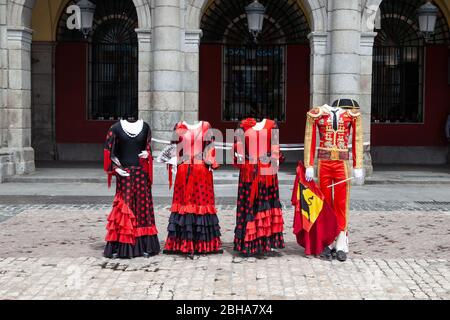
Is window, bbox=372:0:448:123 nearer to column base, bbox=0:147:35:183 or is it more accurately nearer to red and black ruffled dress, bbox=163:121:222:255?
column base, bbox=0:147:35:183

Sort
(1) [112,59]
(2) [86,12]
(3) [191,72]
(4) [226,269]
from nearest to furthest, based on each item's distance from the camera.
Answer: (4) [226,269], (3) [191,72], (2) [86,12], (1) [112,59]

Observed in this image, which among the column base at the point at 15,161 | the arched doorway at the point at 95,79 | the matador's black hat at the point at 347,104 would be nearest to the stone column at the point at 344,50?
the matador's black hat at the point at 347,104

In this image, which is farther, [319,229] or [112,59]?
[112,59]

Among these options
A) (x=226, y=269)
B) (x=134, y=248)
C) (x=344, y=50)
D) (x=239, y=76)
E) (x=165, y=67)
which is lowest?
(x=226, y=269)

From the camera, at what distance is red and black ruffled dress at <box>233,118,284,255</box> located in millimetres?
7773

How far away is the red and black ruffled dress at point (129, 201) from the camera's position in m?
7.68

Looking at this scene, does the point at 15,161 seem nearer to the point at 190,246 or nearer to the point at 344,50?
the point at 344,50

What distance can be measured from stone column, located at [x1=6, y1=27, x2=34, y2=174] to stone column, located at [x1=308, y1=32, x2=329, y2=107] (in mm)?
5696

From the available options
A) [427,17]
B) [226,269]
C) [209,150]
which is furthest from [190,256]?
[427,17]

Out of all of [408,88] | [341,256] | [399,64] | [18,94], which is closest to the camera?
[341,256]

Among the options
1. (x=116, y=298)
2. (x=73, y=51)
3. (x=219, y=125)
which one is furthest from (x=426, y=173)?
(x=116, y=298)

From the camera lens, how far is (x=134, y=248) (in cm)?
772

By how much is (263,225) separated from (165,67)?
675 centimetres

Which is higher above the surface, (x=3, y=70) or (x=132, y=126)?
(x=3, y=70)
